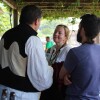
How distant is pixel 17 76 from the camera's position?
280 cm

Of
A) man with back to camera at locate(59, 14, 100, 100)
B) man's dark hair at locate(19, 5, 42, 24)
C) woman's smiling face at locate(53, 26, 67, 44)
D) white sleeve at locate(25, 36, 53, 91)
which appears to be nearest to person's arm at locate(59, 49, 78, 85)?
man with back to camera at locate(59, 14, 100, 100)

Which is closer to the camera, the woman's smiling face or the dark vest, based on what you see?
the dark vest

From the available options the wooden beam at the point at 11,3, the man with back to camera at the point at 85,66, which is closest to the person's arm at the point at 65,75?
the man with back to camera at the point at 85,66

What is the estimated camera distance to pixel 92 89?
2562 millimetres

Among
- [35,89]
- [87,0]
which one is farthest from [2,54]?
[87,0]

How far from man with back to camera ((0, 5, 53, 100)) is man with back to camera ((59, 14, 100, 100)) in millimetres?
252

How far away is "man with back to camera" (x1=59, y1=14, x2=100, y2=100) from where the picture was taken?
2553mm

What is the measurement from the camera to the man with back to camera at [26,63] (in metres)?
2.74

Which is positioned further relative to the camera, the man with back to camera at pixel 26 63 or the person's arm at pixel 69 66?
the man with back to camera at pixel 26 63

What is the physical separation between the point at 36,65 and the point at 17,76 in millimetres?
214

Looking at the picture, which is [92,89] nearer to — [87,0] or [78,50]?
[78,50]

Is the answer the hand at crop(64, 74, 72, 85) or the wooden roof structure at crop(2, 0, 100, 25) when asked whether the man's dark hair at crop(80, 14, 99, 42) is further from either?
the wooden roof structure at crop(2, 0, 100, 25)

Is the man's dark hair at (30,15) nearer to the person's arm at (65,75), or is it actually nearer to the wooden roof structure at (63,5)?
the person's arm at (65,75)

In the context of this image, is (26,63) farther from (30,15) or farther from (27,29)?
(30,15)
